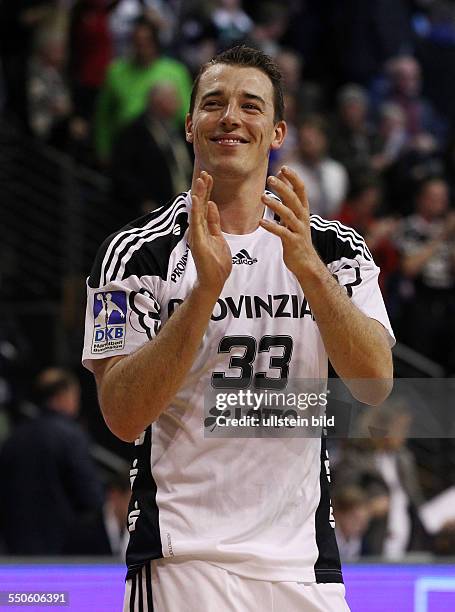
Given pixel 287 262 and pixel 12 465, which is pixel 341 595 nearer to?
pixel 287 262

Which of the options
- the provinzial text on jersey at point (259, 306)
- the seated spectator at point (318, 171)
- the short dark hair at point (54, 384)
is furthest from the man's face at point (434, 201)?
the provinzial text on jersey at point (259, 306)

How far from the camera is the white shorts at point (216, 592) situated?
3139mm

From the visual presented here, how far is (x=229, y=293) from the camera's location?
3295 millimetres

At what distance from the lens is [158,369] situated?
3053 mm

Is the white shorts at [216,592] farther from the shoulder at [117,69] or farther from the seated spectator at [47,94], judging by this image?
the seated spectator at [47,94]

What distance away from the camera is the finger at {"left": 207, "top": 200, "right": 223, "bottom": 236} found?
3.13m

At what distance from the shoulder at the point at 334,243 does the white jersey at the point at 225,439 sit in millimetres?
27

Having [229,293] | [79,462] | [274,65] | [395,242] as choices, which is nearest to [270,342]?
[229,293]

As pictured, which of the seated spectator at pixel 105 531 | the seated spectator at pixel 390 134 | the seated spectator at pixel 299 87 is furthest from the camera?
the seated spectator at pixel 299 87

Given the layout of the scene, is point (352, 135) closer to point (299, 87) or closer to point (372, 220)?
point (299, 87)

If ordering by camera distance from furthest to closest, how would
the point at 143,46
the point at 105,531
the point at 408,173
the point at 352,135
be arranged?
the point at 352,135 < the point at 408,173 < the point at 143,46 < the point at 105,531

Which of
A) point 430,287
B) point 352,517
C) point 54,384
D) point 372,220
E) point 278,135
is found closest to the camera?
point 278,135

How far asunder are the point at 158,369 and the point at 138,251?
0.38 metres

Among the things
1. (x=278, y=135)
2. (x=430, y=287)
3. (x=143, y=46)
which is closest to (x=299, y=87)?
(x=143, y=46)
